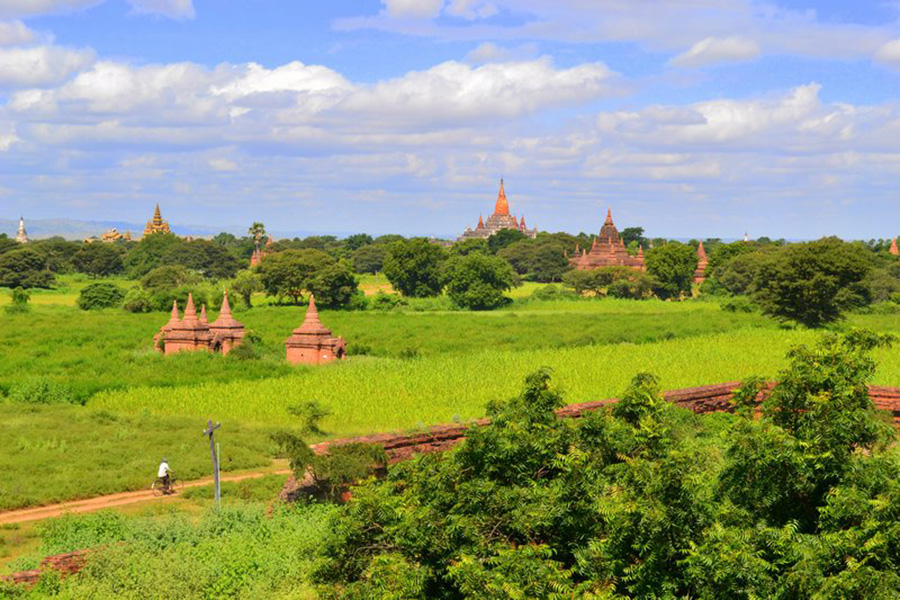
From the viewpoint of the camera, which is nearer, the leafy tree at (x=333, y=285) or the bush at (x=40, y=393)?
the bush at (x=40, y=393)

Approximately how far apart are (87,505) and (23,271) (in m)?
71.7

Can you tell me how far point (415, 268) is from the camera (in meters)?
78.2

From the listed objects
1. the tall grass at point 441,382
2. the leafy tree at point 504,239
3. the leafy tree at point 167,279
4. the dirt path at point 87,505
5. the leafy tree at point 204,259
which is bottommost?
the dirt path at point 87,505

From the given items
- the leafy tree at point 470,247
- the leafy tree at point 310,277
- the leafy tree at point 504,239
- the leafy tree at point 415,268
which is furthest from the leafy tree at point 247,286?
the leafy tree at point 504,239

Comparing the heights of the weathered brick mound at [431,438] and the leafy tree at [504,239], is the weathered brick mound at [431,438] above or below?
below

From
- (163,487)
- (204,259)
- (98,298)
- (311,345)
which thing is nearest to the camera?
(163,487)

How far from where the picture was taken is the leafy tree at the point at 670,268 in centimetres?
8019

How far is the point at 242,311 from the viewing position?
61.9m

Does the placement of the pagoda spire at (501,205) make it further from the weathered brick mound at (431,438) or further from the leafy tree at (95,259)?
the weathered brick mound at (431,438)

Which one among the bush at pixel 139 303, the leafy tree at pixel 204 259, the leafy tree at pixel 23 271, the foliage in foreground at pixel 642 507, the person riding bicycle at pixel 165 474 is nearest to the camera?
the foliage in foreground at pixel 642 507

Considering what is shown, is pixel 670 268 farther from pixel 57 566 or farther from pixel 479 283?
pixel 57 566

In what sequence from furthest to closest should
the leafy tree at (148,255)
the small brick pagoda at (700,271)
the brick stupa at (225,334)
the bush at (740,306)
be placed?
the leafy tree at (148,255), the small brick pagoda at (700,271), the bush at (740,306), the brick stupa at (225,334)

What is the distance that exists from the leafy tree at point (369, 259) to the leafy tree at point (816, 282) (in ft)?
232

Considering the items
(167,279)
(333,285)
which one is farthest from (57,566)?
(167,279)
